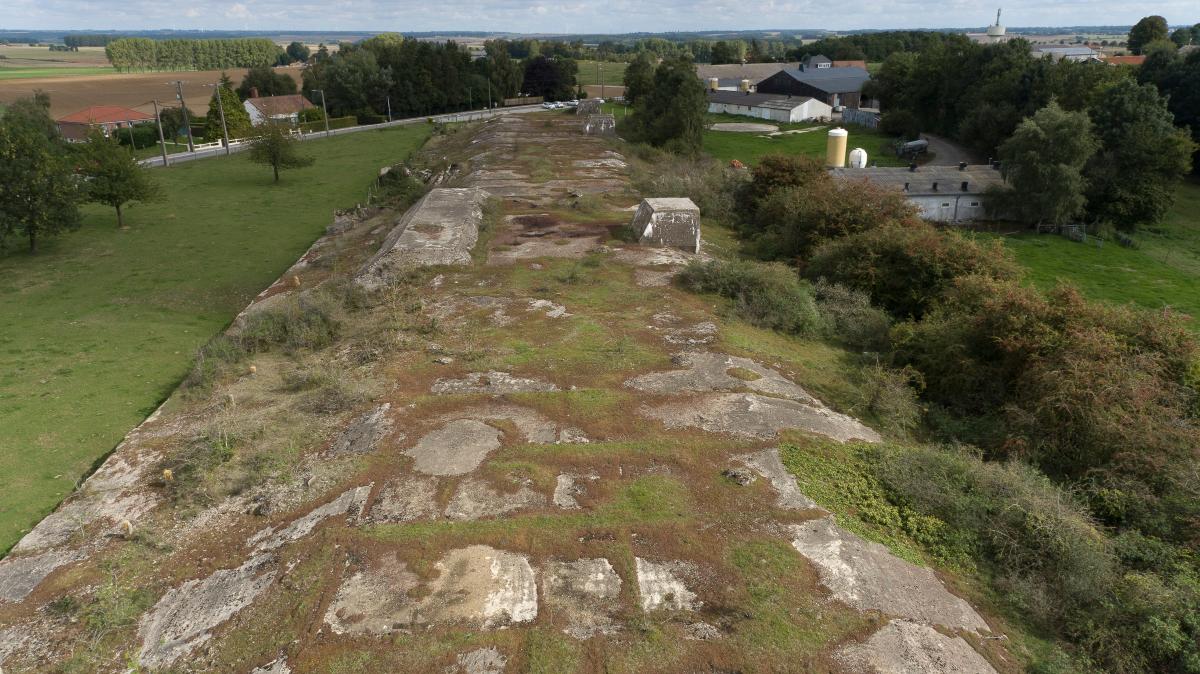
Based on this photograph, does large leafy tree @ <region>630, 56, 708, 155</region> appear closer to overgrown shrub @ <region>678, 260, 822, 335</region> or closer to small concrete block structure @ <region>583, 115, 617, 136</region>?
small concrete block structure @ <region>583, 115, 617, 136</region>

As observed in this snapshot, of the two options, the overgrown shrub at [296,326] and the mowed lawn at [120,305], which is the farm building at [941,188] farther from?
the mowed lawn at [120,305]

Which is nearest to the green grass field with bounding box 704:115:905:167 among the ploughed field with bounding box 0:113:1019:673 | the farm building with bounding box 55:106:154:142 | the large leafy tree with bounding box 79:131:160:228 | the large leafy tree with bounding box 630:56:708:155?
the large leafy tree with bounding box 630:56:708:155

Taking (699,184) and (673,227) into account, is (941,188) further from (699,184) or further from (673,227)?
(673,227)

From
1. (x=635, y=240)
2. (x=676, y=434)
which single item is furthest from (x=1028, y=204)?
(x=676, y=434)

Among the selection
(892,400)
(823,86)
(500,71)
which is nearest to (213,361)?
(892,400)

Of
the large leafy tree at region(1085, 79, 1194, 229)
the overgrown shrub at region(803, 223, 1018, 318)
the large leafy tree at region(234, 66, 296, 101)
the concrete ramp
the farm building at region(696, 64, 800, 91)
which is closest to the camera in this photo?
the overgrown shrub at region(803, 223, 1018, 318)

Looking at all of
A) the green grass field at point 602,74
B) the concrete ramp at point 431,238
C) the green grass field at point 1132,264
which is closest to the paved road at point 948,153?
the green grass field at point 1132,264

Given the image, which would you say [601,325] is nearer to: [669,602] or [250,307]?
[669,602]
